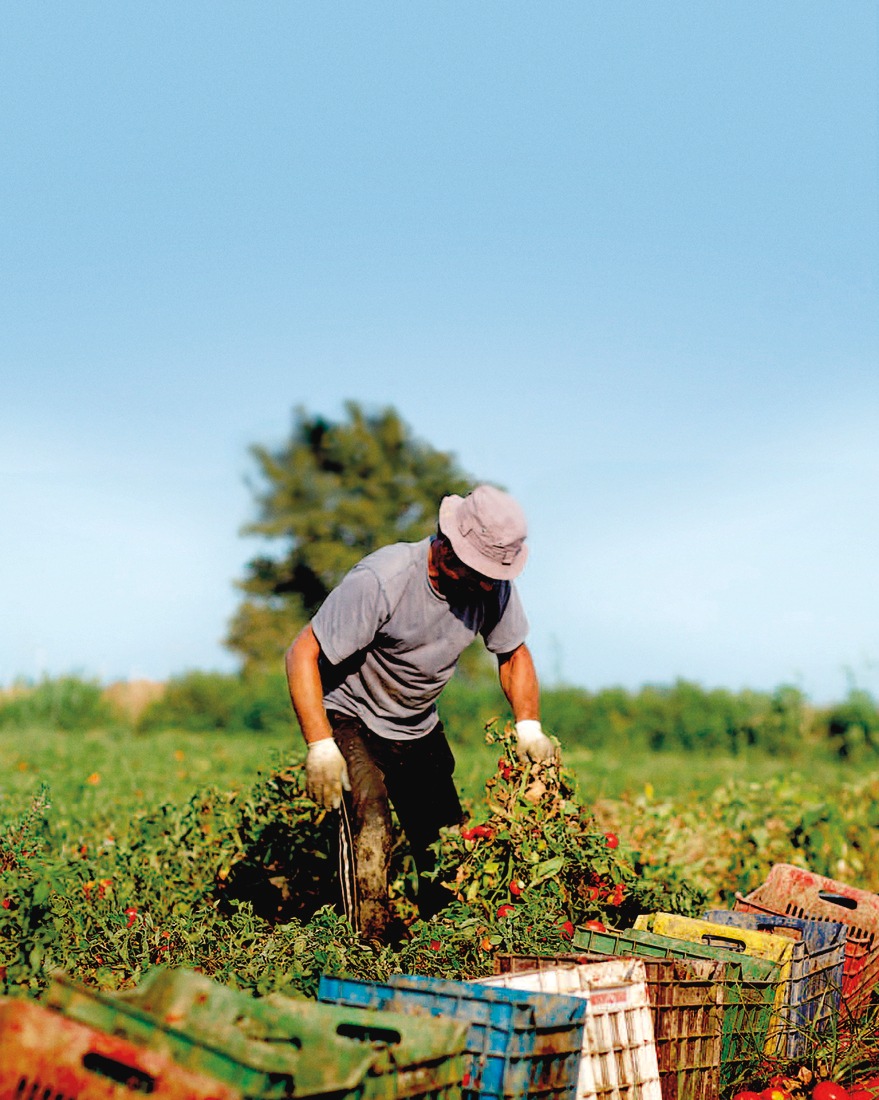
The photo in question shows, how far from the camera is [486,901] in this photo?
4.64 metres

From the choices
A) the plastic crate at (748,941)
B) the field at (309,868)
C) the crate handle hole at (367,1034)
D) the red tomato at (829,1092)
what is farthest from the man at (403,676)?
the crate handle hole at (367,1034)

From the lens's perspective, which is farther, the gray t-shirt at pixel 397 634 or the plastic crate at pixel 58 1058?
the gray t-shirt at pixel 397 634

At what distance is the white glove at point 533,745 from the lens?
202 inches

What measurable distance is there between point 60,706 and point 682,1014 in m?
23.1

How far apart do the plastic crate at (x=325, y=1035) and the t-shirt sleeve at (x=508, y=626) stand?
2.65 metres

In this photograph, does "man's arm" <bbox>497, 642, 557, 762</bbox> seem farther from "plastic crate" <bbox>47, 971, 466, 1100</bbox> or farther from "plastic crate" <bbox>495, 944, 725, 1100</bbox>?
"plastic crate" <bbox>47, 971, 466, 1100</bbox>

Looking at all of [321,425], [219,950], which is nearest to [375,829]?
[219,950]

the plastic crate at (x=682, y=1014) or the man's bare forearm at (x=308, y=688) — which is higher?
the man's bare forearm at (x=308, y=688)

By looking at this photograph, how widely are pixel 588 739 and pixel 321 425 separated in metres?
20.4

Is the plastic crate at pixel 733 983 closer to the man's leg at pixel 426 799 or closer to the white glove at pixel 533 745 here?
the white glove at pixel 533 745

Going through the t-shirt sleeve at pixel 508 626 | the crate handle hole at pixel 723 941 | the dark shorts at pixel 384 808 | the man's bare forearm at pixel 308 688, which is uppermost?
the t-shirt sleeve at pixel 508 626

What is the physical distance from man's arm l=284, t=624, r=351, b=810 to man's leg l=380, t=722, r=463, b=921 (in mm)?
487

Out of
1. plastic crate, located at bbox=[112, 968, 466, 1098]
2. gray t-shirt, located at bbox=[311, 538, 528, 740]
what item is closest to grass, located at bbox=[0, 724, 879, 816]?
gray t-shirt, located at bbox=[311, 538, 528, 740]

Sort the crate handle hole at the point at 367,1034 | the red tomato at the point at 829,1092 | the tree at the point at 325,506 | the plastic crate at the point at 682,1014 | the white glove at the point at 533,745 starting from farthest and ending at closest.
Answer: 1. the tree at the point at 325,506
2. the white glove at the point at 533,745
3. the red tomato at the point at 829,1092
4. the plastic crate at the point at 682,1014
5. the crate handle hole at the point at 367,1034
